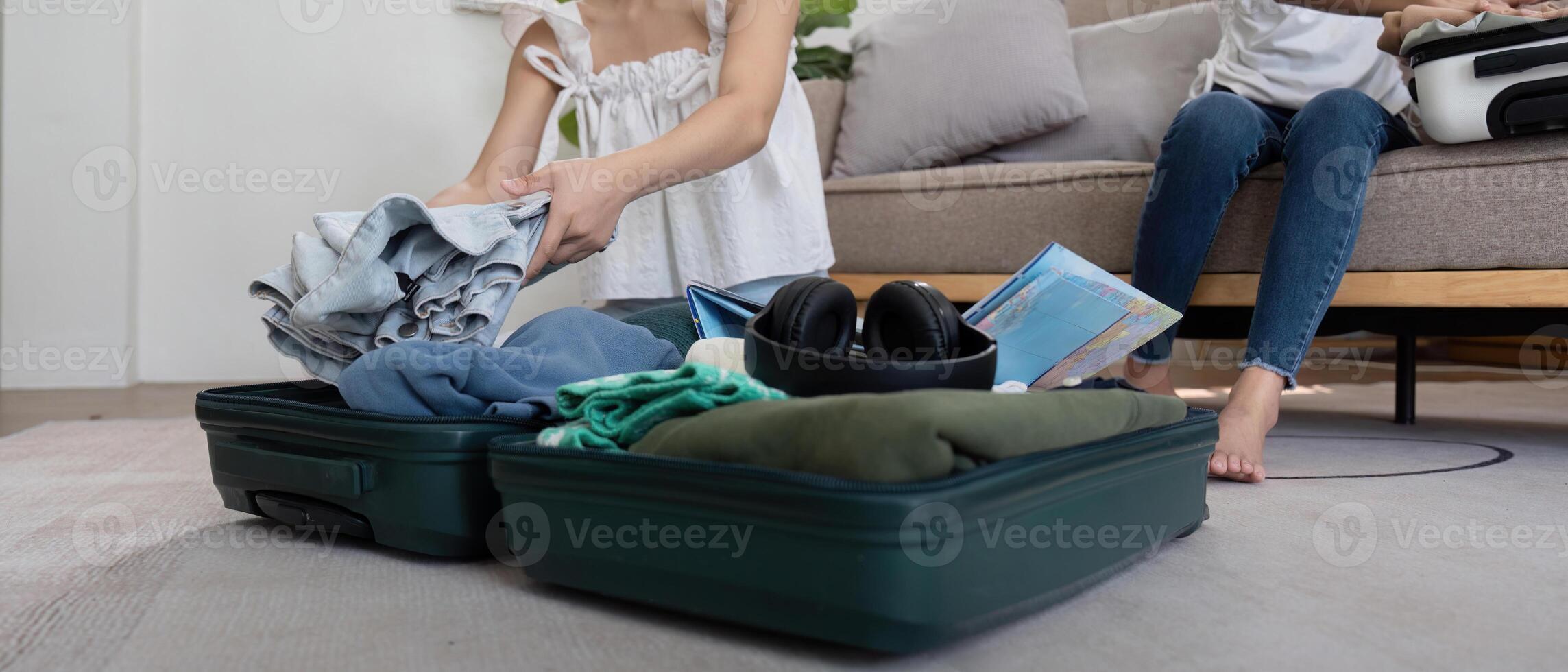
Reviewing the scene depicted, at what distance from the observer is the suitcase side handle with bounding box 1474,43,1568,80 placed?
1078 mm

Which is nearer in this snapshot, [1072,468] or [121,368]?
[1072,468]

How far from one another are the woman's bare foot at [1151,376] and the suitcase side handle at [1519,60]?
0.47 meters

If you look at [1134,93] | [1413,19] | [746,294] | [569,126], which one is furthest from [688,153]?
[569,126]

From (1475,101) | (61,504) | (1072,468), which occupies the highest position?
(1475,101)

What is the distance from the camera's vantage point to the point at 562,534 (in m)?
0.58

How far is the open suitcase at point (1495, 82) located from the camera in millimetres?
1087

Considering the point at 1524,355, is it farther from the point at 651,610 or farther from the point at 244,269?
the point at 244,269

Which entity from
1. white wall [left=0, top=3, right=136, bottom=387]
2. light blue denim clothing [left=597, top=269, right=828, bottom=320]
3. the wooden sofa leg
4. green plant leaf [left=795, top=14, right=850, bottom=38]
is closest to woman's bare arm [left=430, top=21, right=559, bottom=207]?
light blue denim clothing [left=597, top=269, right=828, bottom=320]

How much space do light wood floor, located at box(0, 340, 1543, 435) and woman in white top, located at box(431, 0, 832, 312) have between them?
2.14 ft

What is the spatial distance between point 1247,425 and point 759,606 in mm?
737

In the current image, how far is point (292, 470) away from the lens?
2.38 ft

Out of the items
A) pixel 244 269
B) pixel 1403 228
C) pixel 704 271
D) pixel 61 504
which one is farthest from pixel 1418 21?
pixel 244 269

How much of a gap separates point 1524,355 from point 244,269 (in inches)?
126

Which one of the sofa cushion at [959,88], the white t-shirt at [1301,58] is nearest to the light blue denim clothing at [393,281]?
the white t-shirt at [1301,58]
